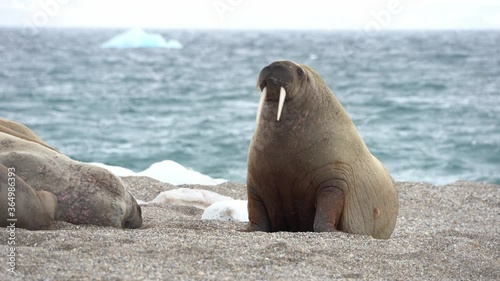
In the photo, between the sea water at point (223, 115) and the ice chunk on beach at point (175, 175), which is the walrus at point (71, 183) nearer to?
the ice chunk on beach at point (175, 175)

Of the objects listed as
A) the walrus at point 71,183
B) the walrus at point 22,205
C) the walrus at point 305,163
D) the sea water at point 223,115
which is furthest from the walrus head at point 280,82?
the sea water at point 223,115

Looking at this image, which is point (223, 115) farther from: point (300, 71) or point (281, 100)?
point (281, 100)

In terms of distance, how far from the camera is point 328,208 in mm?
5348

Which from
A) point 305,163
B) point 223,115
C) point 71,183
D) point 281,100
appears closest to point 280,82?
point 281,100

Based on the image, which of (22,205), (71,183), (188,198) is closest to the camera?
(22,205)

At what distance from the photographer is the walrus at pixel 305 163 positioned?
539cm

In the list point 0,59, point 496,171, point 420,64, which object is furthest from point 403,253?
point 0,59

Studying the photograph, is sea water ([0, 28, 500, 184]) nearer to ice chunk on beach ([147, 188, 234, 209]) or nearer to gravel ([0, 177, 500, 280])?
ice chunk on beach ([147, 188, 234, 209])

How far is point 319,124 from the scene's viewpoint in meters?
5.53

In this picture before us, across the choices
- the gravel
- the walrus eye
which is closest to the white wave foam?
the gravel

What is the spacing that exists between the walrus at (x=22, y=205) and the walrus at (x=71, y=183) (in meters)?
0.18

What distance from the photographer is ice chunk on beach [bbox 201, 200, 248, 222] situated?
7.02 m

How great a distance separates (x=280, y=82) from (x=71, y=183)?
1632mm

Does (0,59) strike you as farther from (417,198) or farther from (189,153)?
(417,198)
